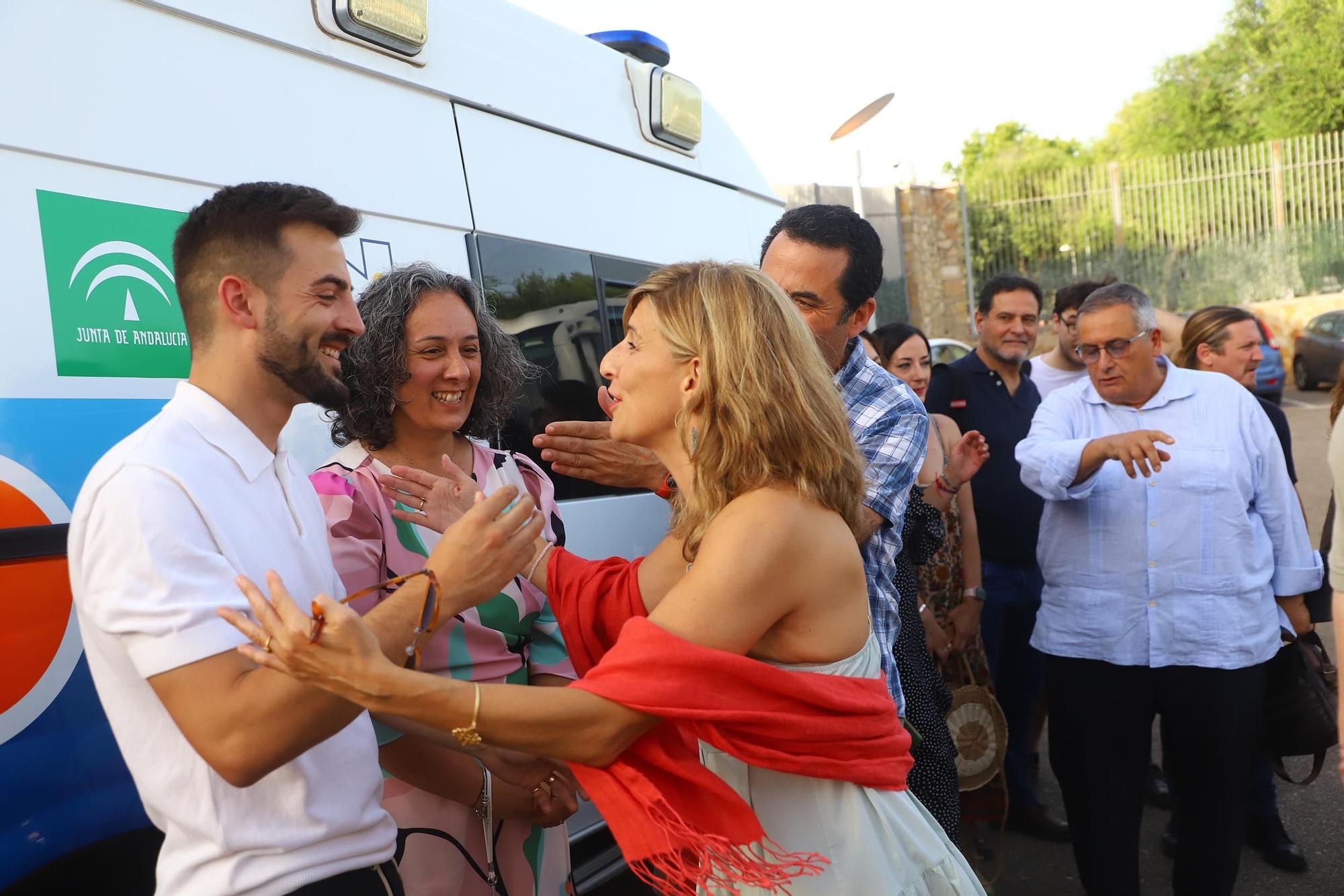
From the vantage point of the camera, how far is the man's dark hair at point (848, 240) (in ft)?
8.84

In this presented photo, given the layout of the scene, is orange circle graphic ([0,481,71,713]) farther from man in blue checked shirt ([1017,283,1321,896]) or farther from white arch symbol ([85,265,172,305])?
man in blue checked shirt ([1017,283,1321,896])

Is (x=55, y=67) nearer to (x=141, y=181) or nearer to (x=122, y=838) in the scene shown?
(x=141, y=181)

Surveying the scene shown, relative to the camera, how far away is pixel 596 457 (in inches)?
99.7

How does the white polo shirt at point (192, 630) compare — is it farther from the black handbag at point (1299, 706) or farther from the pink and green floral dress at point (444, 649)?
the black handbag at point (1299, 706)

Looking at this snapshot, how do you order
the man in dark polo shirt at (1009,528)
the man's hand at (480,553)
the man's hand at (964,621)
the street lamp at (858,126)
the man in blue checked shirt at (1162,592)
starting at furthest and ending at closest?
the street lamp at (858,126) < the man in dark polo shirt at (1009,528) < the man's hand at (964,621) < the man in blue checked shirt at (1162,592) < the man's hand at (480,553)

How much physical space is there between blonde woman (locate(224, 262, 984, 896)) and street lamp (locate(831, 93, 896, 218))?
7879mm

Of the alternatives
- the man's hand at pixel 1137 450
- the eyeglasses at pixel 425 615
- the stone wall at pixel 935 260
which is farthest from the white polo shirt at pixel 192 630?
the stone wall at pixel 935 260

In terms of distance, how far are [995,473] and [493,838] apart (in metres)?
3.07

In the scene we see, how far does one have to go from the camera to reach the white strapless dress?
1762 millimetres

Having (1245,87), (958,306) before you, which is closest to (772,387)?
(958,306)

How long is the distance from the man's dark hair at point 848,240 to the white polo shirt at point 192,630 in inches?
58.9

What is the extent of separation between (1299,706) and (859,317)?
6.72 feet

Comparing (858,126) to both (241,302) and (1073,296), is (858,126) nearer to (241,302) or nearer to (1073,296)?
(1073,296)

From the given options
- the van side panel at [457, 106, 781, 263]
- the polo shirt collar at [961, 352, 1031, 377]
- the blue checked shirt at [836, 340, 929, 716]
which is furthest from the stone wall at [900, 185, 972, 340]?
the blue checked shirt at [836, 340, 929, 716]
